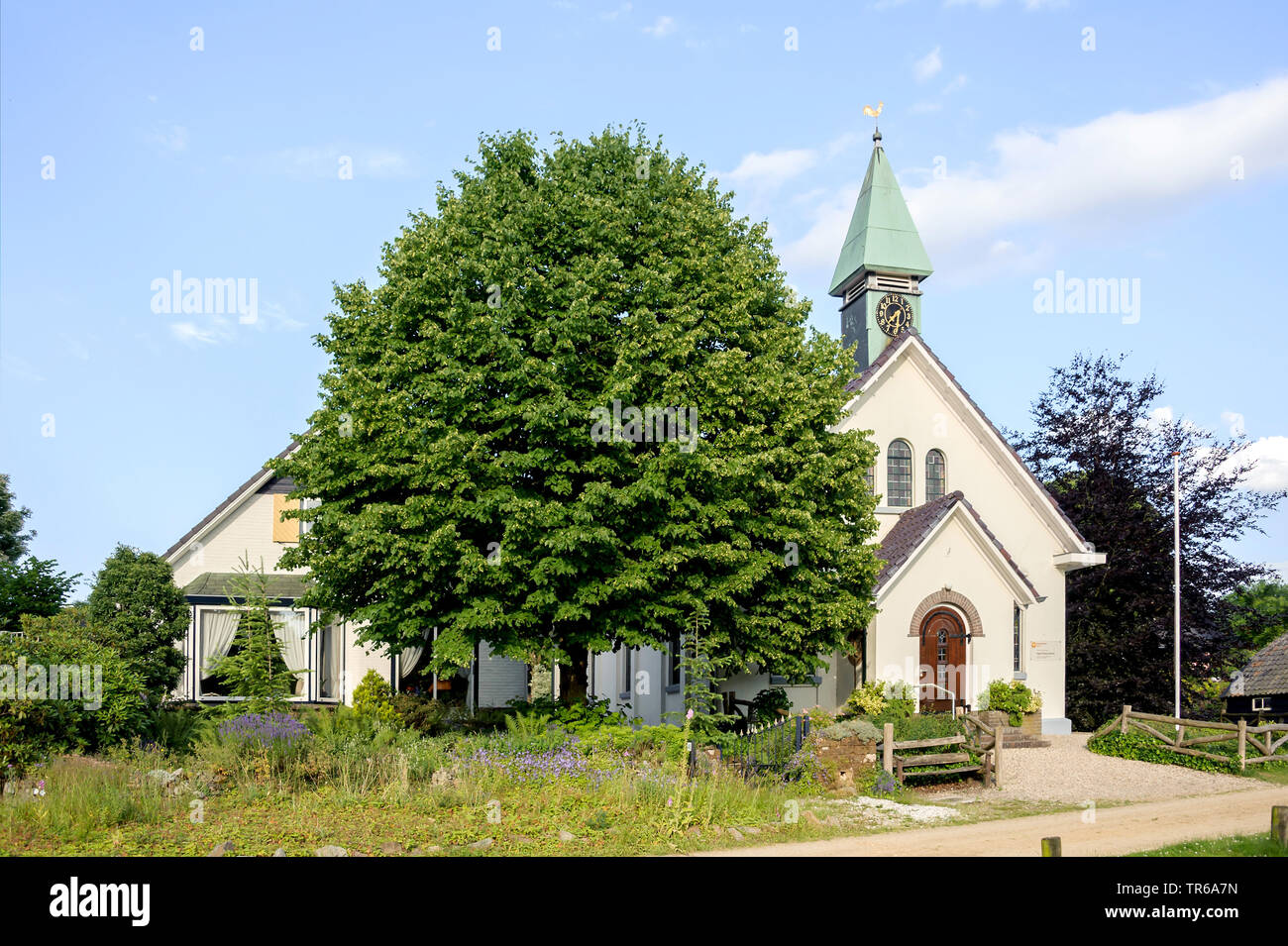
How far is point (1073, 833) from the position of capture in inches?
509

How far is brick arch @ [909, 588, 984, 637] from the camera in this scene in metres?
23.5

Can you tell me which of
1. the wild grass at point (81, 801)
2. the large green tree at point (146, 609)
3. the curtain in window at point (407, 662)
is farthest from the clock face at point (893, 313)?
the wild grass at point (81, 801)

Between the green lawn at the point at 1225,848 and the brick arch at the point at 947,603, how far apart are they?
1161 centimetres

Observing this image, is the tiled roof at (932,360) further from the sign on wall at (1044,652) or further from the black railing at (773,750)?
the black railing at (773,750)

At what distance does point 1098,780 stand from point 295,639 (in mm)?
19899

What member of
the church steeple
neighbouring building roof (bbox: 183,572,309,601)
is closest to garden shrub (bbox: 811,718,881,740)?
neighbouring building roof (bbox: 183,572,309,601)

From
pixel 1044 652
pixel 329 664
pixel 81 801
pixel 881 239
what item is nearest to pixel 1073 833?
pixel 81 801

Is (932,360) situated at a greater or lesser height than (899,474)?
greater

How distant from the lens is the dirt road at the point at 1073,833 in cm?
1162

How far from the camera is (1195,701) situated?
31.9 meters

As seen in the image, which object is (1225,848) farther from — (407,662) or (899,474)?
(407,662)
